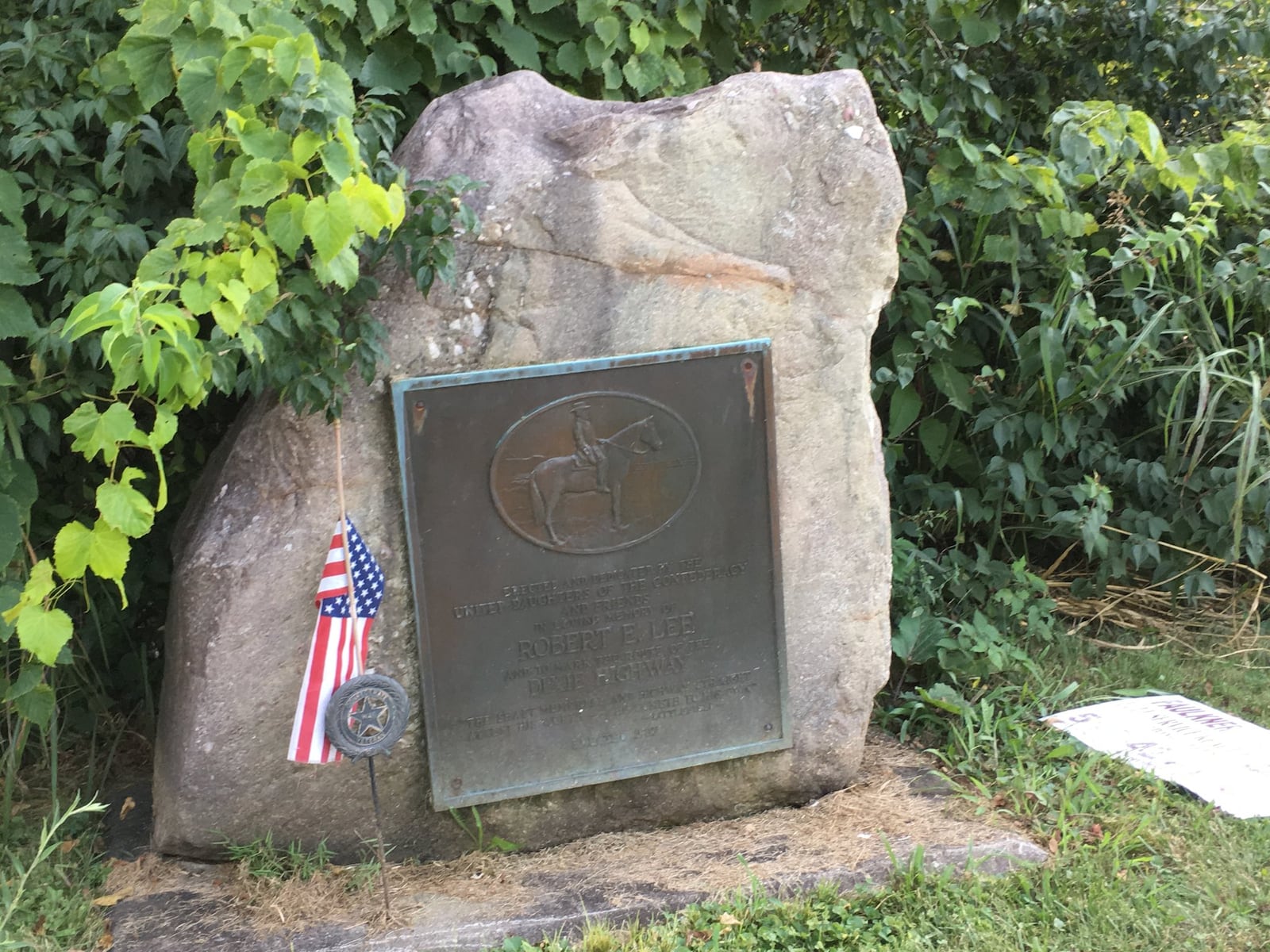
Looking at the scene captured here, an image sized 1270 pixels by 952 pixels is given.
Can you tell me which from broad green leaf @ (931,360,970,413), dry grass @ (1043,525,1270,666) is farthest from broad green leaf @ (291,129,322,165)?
dry grass @ (1043,525,1270,666)

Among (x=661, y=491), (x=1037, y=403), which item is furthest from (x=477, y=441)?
(x=1037, y=403)

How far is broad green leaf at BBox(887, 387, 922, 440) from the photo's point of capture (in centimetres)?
373

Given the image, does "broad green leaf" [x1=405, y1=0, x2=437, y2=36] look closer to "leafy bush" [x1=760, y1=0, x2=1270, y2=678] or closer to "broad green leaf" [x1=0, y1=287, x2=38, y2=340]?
"broad green leaf" [x1=0, y1=287, x2=38, y2=340]

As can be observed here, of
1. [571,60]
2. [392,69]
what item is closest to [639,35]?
[571,60]

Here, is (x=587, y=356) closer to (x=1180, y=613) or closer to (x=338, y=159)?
(x=338, y=159)

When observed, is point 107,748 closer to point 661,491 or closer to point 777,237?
point 661,491

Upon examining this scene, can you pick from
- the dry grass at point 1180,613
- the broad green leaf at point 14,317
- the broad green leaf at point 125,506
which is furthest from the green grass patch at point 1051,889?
the broad green leaf at point 14,317

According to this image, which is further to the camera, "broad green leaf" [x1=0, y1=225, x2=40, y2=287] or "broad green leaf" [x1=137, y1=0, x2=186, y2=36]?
"broad green leaf" [x1=0, y1=225, x2=40, y2=287]

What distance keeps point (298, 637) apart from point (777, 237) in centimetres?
147

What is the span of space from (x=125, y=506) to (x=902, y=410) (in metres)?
2.45

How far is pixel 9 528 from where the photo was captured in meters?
2.53

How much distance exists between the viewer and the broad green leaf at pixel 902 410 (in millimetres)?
3727

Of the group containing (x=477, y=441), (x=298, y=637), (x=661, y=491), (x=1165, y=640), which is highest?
(x=477, y=441)

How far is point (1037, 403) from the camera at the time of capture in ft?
12.5
